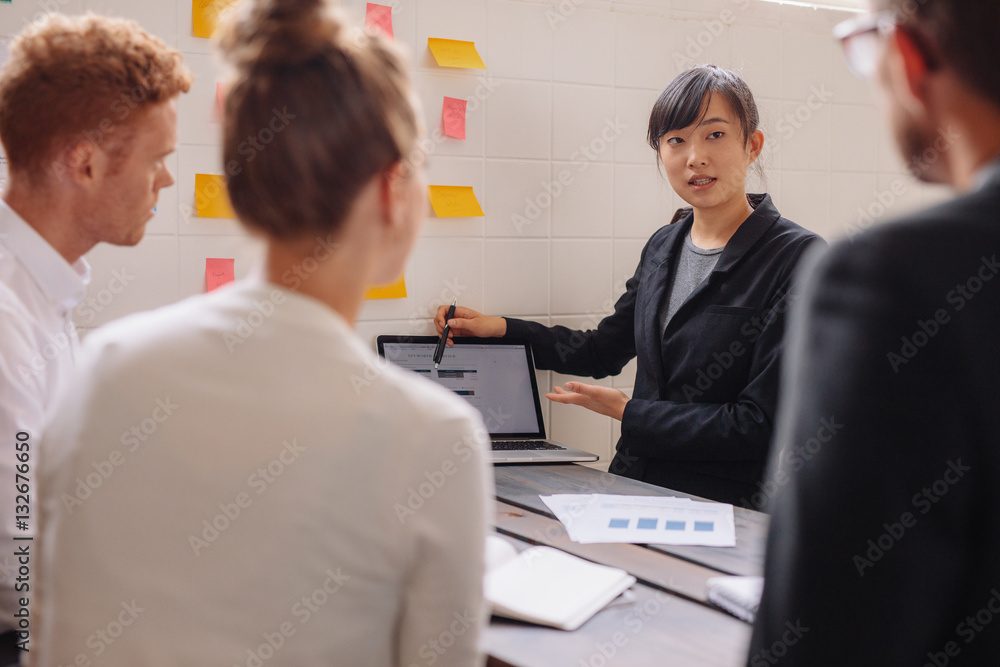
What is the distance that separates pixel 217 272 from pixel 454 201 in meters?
0.65

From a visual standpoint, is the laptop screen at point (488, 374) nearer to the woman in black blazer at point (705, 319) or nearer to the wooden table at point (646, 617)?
the woman in black blazer at point (705, 319)

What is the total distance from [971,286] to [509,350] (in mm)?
1708

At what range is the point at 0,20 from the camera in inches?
71.7

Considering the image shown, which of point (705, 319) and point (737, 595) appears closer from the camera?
point (737, 595)

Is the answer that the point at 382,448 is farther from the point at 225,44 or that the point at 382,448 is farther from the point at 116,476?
the point at 225,44

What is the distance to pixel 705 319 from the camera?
198 centimetres

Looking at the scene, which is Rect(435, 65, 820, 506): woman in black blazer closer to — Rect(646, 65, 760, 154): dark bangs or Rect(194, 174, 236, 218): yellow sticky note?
Rect(646, 65, 760, 154): dark bangs

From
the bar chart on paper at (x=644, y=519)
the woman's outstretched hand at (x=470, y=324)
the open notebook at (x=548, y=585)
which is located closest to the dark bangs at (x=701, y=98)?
the woman's outstretched hand at (x=470, y=324)

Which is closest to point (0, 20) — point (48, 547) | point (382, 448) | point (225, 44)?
point (225, 44)

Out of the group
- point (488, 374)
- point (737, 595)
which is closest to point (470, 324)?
point (488, 374)

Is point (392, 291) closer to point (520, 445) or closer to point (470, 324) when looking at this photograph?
point (470, 324)

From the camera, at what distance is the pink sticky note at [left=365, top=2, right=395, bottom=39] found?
2.13 metres

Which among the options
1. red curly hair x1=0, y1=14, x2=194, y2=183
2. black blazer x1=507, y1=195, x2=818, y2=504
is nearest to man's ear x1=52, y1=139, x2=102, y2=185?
red curly hair x1=0, y1=14, x2=194, y2=183

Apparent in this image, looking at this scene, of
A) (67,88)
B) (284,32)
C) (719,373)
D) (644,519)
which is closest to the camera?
(284,32)
